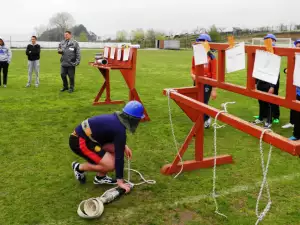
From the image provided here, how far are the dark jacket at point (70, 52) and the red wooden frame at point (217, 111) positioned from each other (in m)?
6.16

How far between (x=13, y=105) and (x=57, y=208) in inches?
237

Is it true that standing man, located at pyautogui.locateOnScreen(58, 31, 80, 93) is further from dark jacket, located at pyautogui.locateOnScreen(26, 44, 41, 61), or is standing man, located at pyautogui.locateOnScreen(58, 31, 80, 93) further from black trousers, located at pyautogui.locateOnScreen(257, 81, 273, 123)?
black trousers, located at pyautogui.locateOnScreen(257, 81, 273, 123)

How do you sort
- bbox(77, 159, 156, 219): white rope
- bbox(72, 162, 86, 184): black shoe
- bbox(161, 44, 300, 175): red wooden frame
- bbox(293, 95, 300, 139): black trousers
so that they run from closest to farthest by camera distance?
bbox(161, 44, 300, 175): red wooden frame, bbox(77, 159, 156, 219): white rope, bbox(72, 162, 86, 184): black shoe, bbox(293, 95, 300, 139): black trousers

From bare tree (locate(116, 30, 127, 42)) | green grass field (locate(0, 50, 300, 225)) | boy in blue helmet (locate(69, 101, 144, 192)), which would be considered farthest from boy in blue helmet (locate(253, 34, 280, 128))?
bare tree (locate(116, 30, 127, 42))

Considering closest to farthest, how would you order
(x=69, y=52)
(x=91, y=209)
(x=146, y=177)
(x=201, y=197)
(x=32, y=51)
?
(x=91, y=209) → (x=201, y=197) → (x=146, y=177) → (x=69, y=52) → (x=32, y=51)

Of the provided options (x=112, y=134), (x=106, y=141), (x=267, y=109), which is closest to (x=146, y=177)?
(x=106, y=141)

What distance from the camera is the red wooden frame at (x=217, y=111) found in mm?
2990

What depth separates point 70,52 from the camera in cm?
1038

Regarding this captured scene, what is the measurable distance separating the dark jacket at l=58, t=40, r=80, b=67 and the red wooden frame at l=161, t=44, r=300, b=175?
20.2 feet

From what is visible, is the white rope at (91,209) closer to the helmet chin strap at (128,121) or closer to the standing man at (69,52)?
the helmet chin strap at (128,121)

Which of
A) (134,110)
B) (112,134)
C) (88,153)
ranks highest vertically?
(134,110)

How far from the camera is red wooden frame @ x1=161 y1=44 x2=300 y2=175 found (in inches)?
118

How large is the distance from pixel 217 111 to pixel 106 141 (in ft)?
4.38

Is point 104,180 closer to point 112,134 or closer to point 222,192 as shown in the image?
point 112,134
